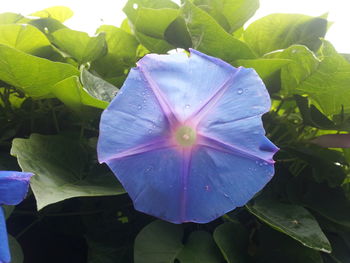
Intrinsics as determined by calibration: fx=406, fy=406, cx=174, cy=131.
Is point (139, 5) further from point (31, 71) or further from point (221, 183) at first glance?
point (221, 183)

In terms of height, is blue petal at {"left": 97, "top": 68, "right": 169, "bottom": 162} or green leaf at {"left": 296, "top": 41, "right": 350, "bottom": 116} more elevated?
green leaf at {"left": 296, "top": 41, "right": 350, "bottom": 116}

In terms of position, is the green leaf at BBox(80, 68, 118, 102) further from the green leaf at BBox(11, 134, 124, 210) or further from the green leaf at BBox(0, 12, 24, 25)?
the green leaf at BBox(0, 12, 24, 25)

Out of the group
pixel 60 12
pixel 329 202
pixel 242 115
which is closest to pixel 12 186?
pixel 242 115

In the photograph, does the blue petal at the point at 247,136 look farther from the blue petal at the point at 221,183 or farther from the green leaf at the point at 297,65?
the green leaf at the point at 297,65

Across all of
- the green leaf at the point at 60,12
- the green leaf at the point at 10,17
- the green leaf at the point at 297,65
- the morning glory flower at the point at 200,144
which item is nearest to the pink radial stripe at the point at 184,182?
the morning glory flower at the point at 200,144

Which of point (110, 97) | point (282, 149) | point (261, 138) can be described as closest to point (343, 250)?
point (282, 149)

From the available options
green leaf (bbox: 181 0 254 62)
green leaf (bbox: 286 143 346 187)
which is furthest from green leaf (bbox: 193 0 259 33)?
green leaf (bbox: 286 143 346 187)
